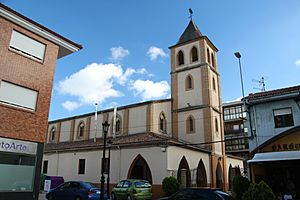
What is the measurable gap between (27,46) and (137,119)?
63.2ft

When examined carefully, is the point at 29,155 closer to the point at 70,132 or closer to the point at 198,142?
the point at 198,142

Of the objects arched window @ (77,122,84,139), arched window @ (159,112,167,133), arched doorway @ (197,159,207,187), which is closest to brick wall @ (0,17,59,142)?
arched doorway @ (197,159,207,187)

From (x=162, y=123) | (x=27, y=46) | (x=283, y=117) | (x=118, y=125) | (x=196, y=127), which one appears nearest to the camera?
(x=27, y=46)

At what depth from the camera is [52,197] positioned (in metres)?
17.5

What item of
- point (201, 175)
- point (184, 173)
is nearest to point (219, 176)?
point (201, 175)

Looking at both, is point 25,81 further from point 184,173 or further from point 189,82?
point 189,82

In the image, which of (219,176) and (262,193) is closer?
(262,193)

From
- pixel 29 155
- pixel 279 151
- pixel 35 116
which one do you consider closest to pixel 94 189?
pixel 29 155

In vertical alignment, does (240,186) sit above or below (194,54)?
below

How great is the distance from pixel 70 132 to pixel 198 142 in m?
19.2

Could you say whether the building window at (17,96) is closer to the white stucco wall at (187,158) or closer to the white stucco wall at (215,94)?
the white stucco wall at (187,158)

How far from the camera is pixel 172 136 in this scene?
30625 mm

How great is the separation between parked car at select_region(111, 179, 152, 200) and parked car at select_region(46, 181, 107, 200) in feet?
7.84

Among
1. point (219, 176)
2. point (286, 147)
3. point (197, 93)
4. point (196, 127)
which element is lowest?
point (219, 176)
